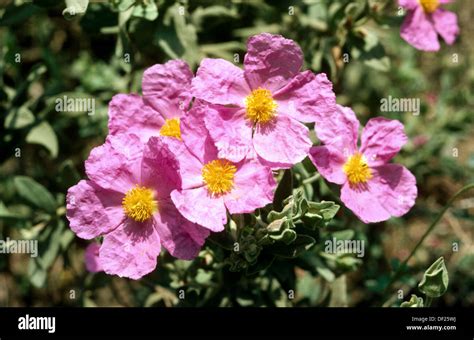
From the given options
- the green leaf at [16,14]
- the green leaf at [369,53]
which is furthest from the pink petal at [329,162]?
the green leaf at [16,14]

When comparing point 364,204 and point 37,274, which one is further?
point 37,274

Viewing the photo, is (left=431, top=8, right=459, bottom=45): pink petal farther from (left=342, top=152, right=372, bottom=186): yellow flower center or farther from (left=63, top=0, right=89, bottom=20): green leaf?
(left=63, top=0, right=89, bottom=20): green leaf

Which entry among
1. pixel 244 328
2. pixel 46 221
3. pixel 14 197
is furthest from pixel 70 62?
pixel 244 328

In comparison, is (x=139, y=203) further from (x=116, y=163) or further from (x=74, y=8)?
(x=74, y=8)

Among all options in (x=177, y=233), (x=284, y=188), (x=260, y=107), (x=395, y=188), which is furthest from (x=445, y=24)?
(x=177, y=233)

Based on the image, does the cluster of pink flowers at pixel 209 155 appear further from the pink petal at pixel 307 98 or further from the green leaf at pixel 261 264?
the green leaf at pixel 261 264

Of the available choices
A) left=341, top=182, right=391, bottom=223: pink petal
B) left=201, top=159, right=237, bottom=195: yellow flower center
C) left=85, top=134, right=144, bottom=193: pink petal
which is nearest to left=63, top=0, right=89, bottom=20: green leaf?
left=85, top=134, right=144, bottom=193: pink petal

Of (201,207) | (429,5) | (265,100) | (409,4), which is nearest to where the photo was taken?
(201,207)
